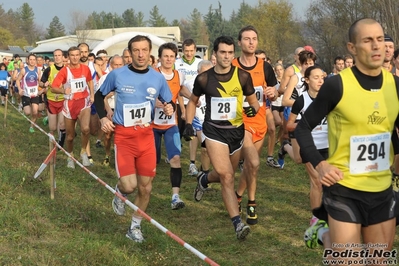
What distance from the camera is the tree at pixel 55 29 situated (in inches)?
4867

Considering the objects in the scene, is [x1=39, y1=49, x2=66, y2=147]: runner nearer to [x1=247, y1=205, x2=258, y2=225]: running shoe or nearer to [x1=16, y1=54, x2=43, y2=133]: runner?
[x1=16, y1=54, x2=43, y2=133]: runner

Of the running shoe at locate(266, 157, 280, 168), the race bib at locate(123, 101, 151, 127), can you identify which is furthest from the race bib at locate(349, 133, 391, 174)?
the running shoe at locate(266, 157, 280, 168)

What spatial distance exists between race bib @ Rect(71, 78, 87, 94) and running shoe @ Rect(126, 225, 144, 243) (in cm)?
472

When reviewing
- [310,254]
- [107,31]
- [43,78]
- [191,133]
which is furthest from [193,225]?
[107,31]

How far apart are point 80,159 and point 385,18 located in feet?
80.9

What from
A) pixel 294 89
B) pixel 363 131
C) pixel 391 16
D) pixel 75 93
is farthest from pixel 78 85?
pixel 391 16

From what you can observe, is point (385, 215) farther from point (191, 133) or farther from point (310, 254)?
point (191, 133)

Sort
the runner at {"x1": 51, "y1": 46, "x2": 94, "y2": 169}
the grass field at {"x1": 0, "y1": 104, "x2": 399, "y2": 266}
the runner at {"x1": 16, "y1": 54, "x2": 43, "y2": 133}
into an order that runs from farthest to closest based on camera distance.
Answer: the runner at {"x1": 16, "y1": 54, "x2": 43, "y2": 133} → the runner at {"x1": 51, "y1": 46, "x2": 94, "y2": 169} → the grass field at {"x1": 0, "y1": 104, "x2": 399, "y2": 266}

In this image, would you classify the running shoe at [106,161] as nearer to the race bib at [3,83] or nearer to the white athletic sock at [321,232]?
the white athletic sock at [321,232]

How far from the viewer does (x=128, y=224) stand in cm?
668

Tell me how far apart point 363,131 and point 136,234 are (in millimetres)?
3068

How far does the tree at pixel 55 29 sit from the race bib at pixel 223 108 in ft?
403

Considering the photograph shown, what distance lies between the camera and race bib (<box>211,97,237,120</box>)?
6312 mm

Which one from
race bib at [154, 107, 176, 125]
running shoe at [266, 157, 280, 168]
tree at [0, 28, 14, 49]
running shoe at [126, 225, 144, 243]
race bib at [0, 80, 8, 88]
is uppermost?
tree at [0, 28, 14, 49]
